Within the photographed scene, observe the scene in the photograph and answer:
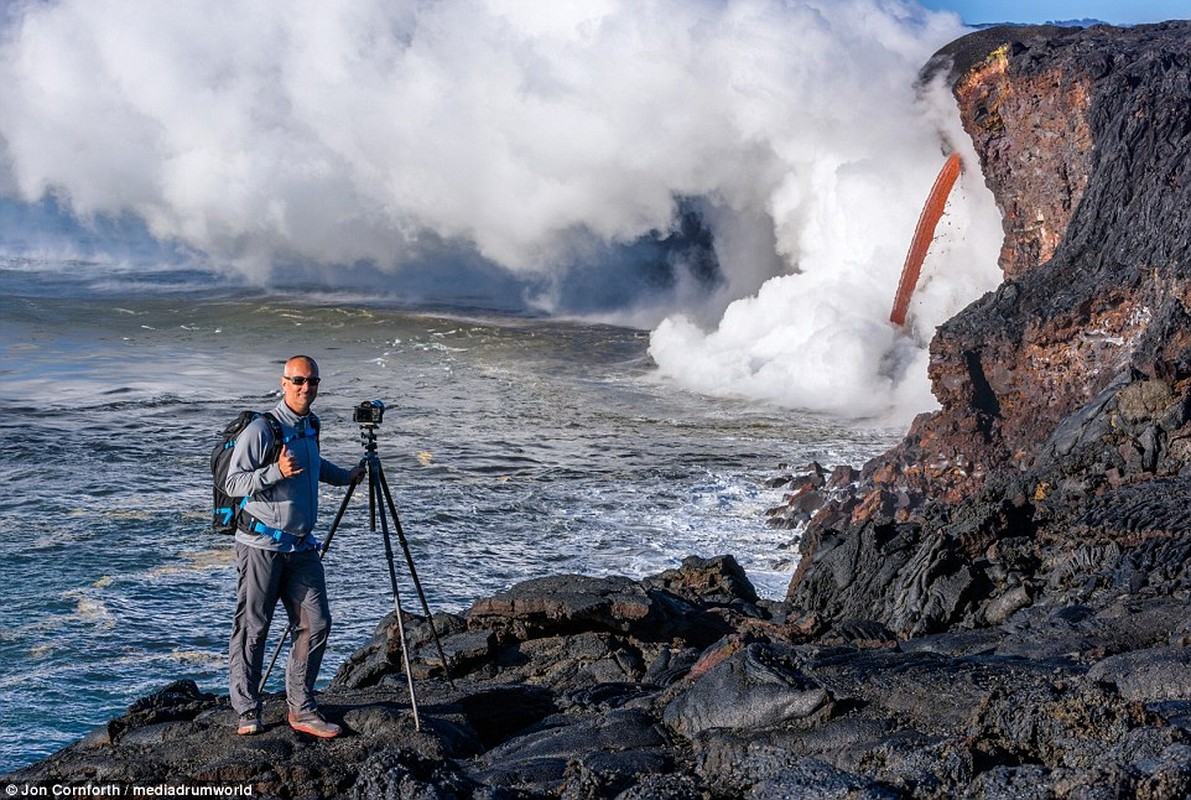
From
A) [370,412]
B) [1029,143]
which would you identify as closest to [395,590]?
[370,412]

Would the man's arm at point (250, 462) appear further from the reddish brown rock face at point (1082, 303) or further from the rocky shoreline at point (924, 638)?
the reddish brown rock face at point (1082, 303)

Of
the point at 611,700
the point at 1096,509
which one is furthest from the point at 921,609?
the point at 611,700

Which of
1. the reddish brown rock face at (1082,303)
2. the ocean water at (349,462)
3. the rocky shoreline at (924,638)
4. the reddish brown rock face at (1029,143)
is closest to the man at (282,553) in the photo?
the rocky shoreline at (924,638)

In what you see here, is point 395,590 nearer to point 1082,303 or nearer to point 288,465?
point 288,465

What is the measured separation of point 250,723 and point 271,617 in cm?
54

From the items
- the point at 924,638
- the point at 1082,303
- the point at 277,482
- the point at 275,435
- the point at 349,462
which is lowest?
the point at 349,462

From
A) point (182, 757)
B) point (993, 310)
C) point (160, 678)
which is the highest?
point (993, 310)

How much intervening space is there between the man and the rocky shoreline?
251 mm

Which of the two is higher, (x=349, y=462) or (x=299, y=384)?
(x=299, y=384)

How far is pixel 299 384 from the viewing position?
647 centimetres

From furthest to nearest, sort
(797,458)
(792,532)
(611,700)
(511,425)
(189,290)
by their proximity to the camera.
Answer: (189,290) < (511,425) < (797,458) < (792,532) < (611,700)

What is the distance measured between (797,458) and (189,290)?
104 ft

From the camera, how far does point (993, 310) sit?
1873 cm

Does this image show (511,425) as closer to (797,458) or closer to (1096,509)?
(797,458)
